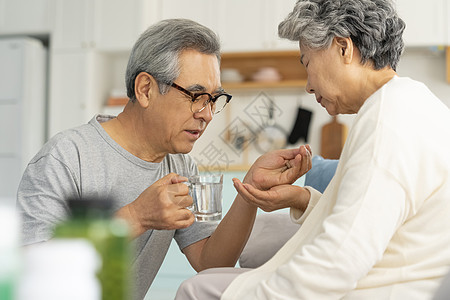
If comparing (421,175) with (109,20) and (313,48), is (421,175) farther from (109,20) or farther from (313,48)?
(109,20)

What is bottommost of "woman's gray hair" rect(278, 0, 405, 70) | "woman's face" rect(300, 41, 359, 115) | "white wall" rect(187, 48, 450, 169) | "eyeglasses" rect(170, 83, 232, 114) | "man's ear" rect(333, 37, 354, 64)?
"white wall" rect(187, 48, 450, 169)

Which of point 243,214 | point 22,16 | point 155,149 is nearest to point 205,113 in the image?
point 155,149

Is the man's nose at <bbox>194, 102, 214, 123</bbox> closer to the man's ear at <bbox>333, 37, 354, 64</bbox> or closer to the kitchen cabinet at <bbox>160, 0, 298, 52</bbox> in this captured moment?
the man's ear at <bbox>333, 37, 354, 64</bbox>

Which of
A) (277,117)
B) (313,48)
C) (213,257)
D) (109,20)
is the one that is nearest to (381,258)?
(313,48)

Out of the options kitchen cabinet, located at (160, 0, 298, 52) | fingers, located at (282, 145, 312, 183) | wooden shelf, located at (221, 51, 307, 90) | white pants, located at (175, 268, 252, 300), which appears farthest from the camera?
wooden shelf, located at (221, 51, 307, 90)

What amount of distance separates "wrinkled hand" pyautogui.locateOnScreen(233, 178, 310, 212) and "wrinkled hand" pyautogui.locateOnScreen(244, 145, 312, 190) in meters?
0.06

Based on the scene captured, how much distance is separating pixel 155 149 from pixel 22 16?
3.96 meters

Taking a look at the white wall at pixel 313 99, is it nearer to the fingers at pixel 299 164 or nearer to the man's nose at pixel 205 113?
the man's nose at pixel 205 113

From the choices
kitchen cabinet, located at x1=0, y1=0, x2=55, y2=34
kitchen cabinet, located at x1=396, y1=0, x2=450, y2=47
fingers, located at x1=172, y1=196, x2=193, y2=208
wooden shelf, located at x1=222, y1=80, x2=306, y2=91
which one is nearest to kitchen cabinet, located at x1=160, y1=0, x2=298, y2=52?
wooden shelf, located at x1=222, y1=80, x2=306, y2=91

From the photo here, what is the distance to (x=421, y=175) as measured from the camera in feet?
3.42

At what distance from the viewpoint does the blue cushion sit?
1968mm

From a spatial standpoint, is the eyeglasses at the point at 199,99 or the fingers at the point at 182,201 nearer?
the fingers at the point at 182,201

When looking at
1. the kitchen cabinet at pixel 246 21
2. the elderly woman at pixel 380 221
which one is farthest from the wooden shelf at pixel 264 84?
the elderly woman at pixel 380 221

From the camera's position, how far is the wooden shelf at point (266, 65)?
194 inches
